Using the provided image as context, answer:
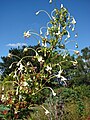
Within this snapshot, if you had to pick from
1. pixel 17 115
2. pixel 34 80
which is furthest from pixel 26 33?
pixel 17 115

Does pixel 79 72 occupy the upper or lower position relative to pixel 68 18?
upper

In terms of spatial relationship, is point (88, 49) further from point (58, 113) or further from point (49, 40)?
point (49, 40)

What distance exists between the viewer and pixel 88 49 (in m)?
44.8

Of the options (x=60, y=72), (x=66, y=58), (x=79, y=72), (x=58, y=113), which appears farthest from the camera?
(x=79, y=72)

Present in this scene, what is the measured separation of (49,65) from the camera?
3.04 metres

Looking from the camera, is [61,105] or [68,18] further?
[61,105]

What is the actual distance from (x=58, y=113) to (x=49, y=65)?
19.9 ft

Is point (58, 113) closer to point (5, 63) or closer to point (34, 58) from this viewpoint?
point (34, 58)

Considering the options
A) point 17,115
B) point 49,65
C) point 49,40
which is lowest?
point 17,115

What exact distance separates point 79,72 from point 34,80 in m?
40.2

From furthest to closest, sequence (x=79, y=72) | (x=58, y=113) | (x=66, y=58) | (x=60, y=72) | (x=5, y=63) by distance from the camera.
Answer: (x=5, y=63)
(x=79, y=72)
(x=58, y=113)
(x=66, y=58)
(x=60, y=72)

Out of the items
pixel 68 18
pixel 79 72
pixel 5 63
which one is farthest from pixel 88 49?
pixel 68 18

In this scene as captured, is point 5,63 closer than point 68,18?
No

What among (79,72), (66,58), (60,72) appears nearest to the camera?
(60,72)
